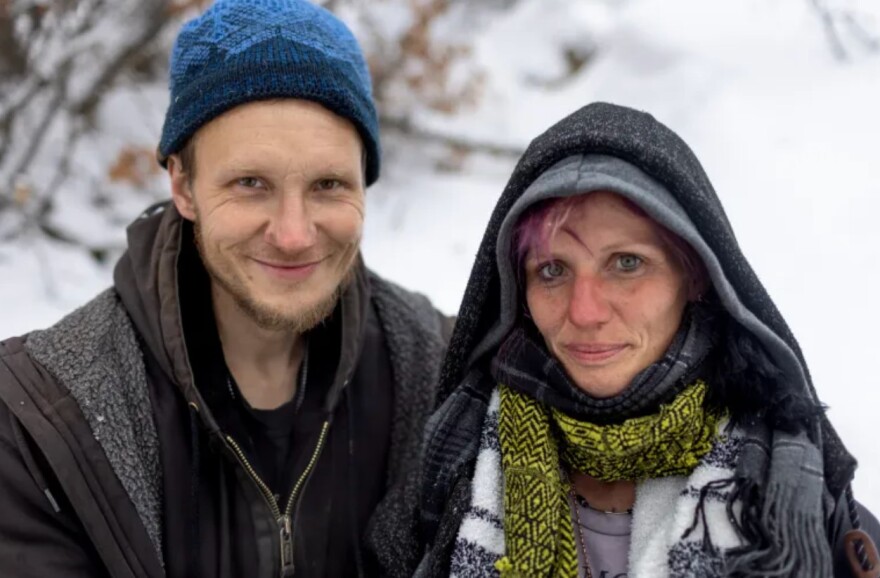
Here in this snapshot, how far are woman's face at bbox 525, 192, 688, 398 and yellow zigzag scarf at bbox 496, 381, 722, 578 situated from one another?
0.30 ft

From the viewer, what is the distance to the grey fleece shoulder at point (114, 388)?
1.83 metres

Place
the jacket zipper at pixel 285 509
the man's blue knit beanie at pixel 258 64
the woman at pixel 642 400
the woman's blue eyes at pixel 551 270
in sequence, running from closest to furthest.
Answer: the woman at pixel 642 400, the woman's blue eyes at pixel 551 270, the man's blue knit beanie at pixel 258 64, the jacket zipper at pixel 285 509

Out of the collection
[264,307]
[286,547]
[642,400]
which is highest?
[264,307]

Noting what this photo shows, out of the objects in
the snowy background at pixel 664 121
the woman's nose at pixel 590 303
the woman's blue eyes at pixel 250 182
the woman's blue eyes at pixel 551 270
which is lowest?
the woman's nose at pixel 590 303

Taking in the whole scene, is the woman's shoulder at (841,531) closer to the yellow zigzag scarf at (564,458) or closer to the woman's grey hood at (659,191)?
the woman's grey hood at (659,191)

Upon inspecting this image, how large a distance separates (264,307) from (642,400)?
3.16 ft

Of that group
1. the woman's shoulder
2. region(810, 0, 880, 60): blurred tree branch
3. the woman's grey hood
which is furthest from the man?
region(810, 0, 880, 60): blurred tree branch

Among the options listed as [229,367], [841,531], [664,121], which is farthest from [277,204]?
[664,121]

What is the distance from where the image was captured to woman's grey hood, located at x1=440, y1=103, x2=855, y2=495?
148 centimetres

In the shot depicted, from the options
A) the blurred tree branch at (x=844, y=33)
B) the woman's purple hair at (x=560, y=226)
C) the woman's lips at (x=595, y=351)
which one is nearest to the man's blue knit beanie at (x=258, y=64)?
the woman's purple hair at (x=560, y=226)

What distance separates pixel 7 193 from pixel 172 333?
3.47m

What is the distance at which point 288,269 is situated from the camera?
2023 mm

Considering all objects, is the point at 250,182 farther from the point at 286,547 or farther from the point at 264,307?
the point at 286,547

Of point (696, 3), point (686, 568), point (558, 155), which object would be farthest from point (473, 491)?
point (696, 3)
